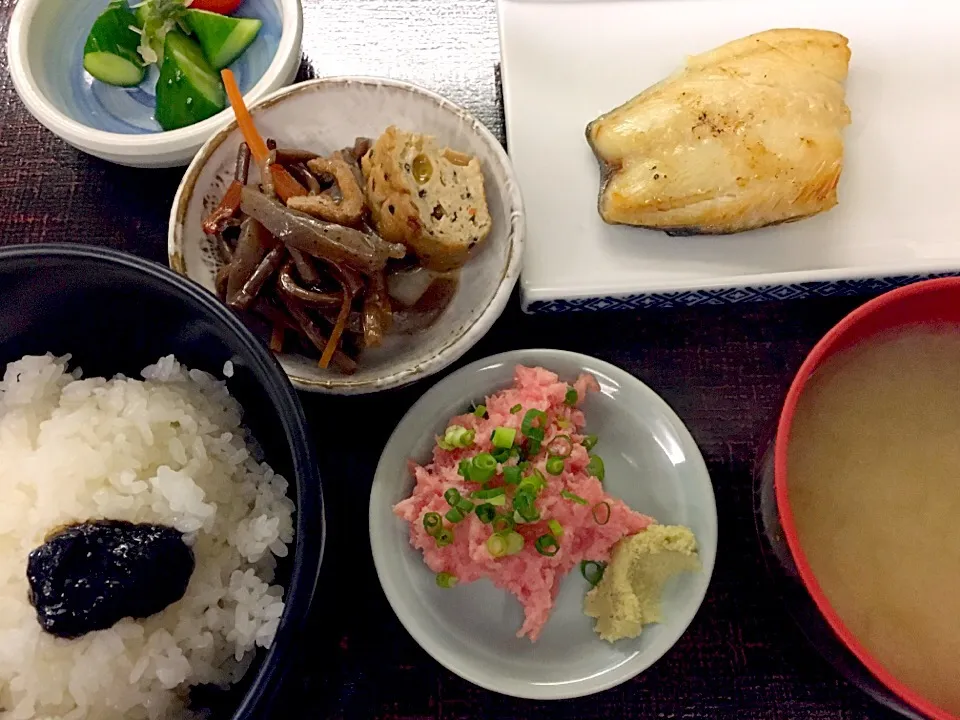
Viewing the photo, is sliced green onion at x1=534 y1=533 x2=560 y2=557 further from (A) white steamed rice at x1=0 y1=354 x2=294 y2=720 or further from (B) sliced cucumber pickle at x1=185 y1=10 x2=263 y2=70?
(B) sliced cucumber pickle at x1=185 y1=10 x2=263 y2=70

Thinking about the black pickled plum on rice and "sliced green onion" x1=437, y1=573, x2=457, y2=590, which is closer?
the black pickled plum on rice

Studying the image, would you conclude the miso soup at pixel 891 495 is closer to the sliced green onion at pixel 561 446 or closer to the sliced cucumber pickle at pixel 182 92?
the sliced green onion at pixel 561 446

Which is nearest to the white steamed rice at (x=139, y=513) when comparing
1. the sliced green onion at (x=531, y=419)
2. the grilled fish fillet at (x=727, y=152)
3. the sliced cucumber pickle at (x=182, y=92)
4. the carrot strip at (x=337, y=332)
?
the carrot strip at (x=337, y=332)

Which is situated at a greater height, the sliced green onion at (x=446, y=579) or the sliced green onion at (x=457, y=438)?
the sliced green onion at (x=457, y=438)

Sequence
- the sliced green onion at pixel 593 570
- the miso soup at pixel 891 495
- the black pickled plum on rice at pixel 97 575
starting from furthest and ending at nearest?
the sliced green onion at pixel 593 570 < the miso soup at pixel 891 495 < the black pickled plum on rice at pixel 97 575

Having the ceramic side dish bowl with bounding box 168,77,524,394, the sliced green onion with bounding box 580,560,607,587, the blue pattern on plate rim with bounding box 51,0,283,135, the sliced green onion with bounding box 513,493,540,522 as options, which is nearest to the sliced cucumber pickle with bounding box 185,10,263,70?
the blue pattern on plate rim with bounding box 51,0,283,135

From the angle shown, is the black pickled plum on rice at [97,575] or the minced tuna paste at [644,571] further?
the minced tuna paste at [644,571]

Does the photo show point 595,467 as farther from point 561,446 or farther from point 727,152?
point 727,152

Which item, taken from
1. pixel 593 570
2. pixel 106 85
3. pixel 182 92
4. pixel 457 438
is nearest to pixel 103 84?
pixel 106 85
